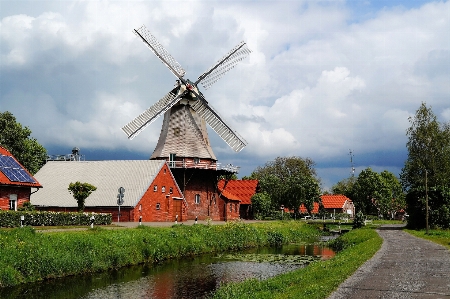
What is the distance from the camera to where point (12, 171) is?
3650 cm

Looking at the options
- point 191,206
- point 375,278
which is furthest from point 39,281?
point 191,206

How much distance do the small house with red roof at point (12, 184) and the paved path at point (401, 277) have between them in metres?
26.1

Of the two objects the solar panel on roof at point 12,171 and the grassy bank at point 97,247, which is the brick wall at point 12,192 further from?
the grassy bank at point 97,247

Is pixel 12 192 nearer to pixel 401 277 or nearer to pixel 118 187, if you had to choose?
pixel 118 187

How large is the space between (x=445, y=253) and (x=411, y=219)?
2800cm

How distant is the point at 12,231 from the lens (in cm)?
2234

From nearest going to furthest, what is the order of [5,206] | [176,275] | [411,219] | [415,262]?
1. [415,262]
2. [176,275]
3. [5,206]
4. [411,219]

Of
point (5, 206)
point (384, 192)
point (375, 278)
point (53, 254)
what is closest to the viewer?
point (375, 278)

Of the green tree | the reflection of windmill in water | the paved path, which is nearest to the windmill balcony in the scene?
the reflection of windmill in water

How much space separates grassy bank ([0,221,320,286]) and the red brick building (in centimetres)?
984

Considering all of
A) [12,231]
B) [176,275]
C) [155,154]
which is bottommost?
[176,275]

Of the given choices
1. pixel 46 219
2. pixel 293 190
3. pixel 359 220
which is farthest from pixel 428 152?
pixel 46 219

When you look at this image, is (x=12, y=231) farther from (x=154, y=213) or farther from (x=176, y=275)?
(x=154, y=213)

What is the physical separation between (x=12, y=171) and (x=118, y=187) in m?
11.0
